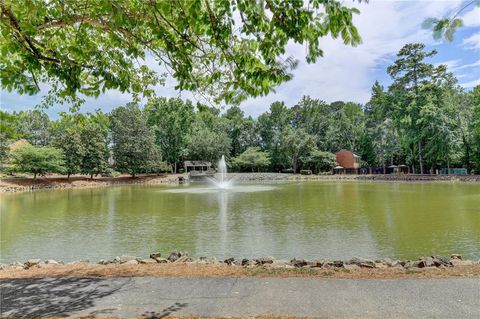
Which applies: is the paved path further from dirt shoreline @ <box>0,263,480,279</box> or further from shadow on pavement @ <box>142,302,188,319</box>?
dirt shoreline @ <box>0,263,480,279</box>

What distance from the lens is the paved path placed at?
14.0 ft

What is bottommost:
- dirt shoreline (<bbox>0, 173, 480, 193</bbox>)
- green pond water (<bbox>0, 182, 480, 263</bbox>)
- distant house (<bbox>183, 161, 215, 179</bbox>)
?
green pond water (<bbox>0, 182, 480, 263</bbox>)

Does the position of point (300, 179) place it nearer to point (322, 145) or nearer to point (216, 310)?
point (322, 145)

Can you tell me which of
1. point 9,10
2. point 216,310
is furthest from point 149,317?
point 9,10

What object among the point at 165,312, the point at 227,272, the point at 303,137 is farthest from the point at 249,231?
the point at 303,137

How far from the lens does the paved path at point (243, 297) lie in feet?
14.0

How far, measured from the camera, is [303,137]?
58.4 meters

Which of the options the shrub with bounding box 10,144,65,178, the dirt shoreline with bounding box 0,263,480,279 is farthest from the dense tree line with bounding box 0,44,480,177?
the dirt shoreline with bounding box 0,263,480,279

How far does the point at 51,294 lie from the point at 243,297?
2.63 meters

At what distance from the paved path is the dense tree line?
29.9 meters

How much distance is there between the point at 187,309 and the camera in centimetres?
439

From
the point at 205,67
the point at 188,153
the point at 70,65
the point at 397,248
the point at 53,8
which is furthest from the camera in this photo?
the point at 188,153

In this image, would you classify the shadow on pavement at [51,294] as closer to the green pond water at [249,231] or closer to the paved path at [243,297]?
the paved path at [243,297]

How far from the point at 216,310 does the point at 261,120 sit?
61.0 m
